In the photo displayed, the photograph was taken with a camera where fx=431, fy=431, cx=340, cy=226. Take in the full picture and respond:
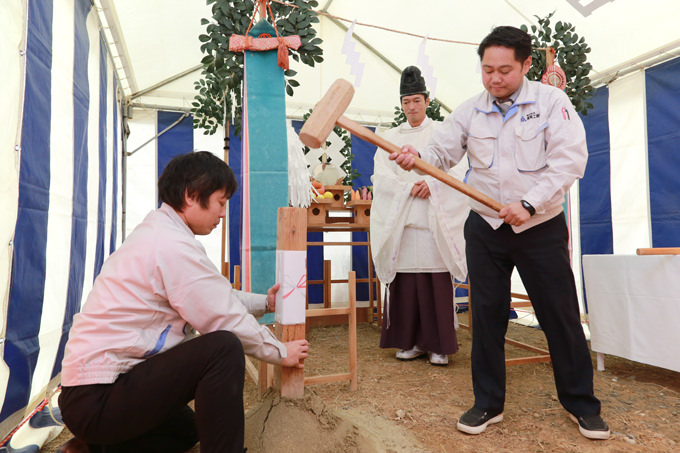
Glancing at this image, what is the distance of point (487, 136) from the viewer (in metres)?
1.69

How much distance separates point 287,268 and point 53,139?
1.40m

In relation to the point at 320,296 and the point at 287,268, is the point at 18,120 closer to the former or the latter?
the point at 287,268

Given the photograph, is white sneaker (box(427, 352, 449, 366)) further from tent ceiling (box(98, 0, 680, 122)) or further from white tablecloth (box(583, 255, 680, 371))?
tent ceiling (box(98, 0, 680, 122))

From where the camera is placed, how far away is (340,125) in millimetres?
1590

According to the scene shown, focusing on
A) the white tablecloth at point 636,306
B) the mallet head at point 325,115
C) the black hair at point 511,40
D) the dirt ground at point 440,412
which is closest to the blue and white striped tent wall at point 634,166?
the dirt ground at point 440,412

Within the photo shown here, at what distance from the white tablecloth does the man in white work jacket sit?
0.72 metres

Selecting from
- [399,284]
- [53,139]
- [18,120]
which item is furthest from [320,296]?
[18,120]

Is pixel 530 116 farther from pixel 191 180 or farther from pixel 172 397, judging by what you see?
pixel 172 397

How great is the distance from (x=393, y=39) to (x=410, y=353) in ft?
10.5

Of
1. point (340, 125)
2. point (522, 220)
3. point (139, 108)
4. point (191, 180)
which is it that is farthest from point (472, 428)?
point (139, 108)

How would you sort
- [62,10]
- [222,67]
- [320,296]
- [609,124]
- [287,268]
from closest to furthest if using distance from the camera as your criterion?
[287,268] < [62,10] < [222,67] < [609,124] < [320,296]

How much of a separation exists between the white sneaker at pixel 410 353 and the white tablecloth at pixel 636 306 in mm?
1002

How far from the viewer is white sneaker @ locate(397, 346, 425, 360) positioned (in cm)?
277

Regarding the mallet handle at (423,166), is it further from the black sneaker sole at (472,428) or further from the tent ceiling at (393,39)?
the tent ceiling at (393,39)
